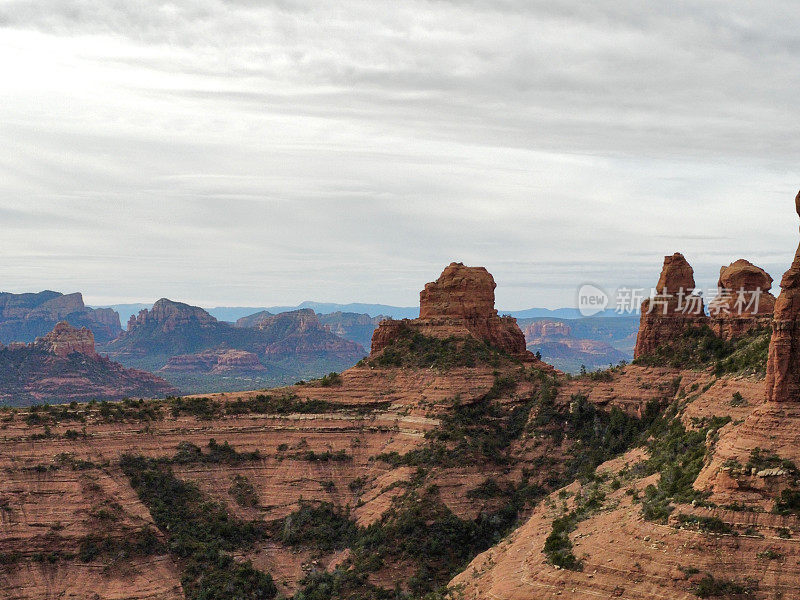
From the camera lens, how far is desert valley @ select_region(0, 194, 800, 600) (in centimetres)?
7912

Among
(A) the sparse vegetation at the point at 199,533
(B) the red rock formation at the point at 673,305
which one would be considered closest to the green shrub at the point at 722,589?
(A) the sparse vegetation at the point at 199,533

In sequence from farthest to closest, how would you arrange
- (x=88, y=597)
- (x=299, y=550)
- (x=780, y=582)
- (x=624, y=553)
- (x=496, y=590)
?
1. (x=299, y=550)
2. (x=88, y=597)
3. (x=496, y=590)
4. (x=624, y=553)
5. (x=780, y=582)

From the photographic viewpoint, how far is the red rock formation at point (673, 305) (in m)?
128

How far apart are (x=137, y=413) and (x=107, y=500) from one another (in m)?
15.3

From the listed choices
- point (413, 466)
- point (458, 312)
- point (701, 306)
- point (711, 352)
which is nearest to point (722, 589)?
point (711, 352)

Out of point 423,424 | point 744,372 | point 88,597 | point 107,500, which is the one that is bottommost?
point 88,597

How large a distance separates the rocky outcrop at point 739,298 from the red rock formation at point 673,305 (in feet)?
14.2

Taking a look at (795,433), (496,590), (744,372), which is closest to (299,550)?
(496,590)

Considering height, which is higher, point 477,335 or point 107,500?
point 477,335

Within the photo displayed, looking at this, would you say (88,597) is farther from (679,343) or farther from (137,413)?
(679,343)

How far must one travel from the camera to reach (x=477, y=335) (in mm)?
143750

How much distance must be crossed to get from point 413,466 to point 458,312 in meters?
33.9

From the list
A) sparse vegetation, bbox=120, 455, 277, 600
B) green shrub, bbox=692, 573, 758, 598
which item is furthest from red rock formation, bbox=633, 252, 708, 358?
green shrub, bbox=692, 573, 758, 598

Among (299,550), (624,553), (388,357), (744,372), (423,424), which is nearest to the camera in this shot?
(624,553)
